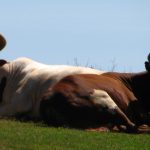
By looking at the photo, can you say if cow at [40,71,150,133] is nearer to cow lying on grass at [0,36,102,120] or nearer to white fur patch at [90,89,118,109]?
white fur patch at [90,89,118,109]

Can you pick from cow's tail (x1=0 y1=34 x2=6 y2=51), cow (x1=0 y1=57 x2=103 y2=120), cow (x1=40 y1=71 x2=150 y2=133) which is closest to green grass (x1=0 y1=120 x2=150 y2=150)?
cow (x1=40 y1=71 x2=150 y2=133)

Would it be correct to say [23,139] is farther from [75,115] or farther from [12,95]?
[12,95]

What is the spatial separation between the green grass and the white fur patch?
3.52 feet

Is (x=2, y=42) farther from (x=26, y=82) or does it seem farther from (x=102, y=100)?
(x=102, y=100)

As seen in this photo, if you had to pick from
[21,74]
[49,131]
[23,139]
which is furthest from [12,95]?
[23,139]

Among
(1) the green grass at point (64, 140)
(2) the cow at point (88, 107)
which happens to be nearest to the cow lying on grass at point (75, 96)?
(2) the cow at point (88, 107)

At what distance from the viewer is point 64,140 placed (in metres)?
10.5

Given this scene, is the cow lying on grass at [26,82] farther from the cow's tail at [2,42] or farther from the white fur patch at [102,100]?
the white fur patch at [102,100]

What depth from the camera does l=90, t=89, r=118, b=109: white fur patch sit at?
13008 mm

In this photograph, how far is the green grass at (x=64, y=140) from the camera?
9867mm

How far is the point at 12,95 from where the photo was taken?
16.8m

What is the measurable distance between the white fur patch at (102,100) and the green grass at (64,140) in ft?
3.52

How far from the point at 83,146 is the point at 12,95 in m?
6.94

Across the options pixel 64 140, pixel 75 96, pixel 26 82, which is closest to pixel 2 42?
pixel 26 82
